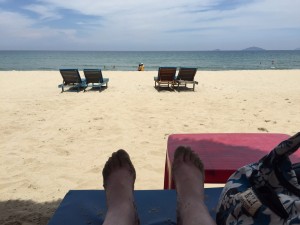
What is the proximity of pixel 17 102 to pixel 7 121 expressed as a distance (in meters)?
2.34

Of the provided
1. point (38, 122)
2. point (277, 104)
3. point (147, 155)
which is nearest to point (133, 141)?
point (147, 155)

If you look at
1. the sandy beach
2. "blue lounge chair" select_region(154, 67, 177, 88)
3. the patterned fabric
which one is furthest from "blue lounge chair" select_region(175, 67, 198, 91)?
the patterned fabric

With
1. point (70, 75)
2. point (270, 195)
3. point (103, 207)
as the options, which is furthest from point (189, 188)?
point (70, 75)

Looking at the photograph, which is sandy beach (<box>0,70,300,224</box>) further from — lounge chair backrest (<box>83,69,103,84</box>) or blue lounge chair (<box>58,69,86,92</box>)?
lounge chair backrest (<box>83,69,103,84</box>)

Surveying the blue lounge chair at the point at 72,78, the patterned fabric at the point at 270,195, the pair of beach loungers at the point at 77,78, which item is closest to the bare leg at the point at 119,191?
the patterned fabric at the point at 270,195

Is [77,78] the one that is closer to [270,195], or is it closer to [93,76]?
[93,76]

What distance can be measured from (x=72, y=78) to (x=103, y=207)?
882 centimetres

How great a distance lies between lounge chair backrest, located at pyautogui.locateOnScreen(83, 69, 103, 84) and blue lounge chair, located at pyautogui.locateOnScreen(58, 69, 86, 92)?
26 centimetres

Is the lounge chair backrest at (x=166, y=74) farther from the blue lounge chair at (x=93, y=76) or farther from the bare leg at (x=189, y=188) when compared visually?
the bare leg at (x=189, y=188)

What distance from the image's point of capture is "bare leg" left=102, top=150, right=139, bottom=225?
64.7 inches

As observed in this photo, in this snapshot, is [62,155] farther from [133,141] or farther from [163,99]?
[163,99]

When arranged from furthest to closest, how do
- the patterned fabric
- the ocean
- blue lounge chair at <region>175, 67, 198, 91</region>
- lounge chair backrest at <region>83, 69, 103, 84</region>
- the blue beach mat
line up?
the ocean
blue lounge chair at <region>175, 67, 198, 91</region>
lounge chair backrest at <region>83, 69, 103, 84</region>
the blue beach mat
the patterned fabric

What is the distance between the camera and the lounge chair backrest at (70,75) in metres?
10.2

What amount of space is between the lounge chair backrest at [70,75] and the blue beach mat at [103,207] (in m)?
8.45
